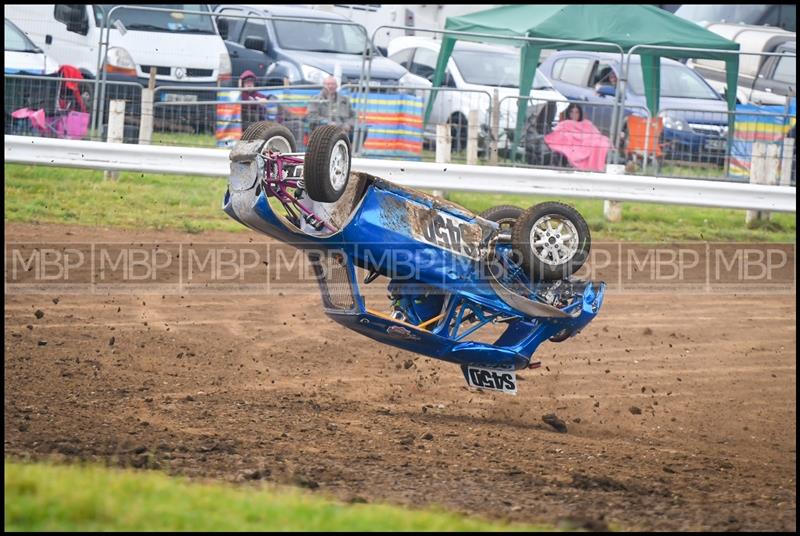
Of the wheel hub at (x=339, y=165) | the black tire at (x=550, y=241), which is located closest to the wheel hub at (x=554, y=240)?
the black tire at (x=550, y=241)

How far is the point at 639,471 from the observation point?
7559 mm

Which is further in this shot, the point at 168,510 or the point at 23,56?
the point at 23,56

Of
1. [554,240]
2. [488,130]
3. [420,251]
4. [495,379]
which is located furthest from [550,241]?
[488,130]

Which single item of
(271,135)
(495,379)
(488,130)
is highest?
(488,130)

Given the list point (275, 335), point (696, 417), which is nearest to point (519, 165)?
point (275, 335)

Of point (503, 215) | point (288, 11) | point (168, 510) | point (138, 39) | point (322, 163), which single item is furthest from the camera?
point (288, 11)

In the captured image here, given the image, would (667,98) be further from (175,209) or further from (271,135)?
(271,135)

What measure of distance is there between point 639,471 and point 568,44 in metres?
9.99

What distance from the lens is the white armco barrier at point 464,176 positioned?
13.7m

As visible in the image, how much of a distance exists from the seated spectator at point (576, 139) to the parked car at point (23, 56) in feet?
25.7

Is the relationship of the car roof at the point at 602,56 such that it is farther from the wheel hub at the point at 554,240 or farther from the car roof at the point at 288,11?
the wheel hub at the point at 554,240

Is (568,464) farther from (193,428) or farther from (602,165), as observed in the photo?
(602,165)

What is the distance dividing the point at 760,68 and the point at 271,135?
55.2ft

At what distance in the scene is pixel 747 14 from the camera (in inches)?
1052
